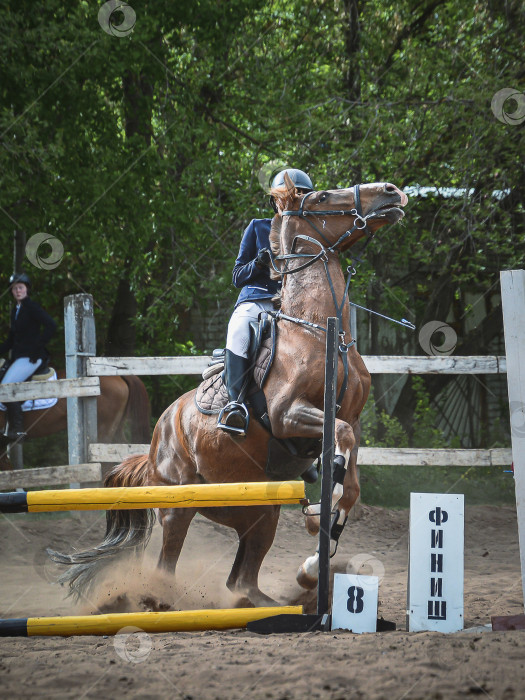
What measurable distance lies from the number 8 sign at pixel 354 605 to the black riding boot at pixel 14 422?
5391 mm

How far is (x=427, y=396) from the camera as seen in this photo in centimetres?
1198

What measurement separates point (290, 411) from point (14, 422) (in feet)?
15.6

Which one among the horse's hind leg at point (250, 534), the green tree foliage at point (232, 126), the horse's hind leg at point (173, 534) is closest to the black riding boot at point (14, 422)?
the green tree foliage at point (232, 126)

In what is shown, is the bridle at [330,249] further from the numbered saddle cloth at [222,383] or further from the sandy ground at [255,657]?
the sandy ground at [255,657]

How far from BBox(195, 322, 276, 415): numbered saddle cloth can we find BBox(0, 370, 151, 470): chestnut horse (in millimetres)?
3654

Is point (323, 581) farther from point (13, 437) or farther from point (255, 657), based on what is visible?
point (13, 437)

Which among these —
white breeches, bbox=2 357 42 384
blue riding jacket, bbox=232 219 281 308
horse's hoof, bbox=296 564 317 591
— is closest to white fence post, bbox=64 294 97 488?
white breeches, bbox=2 357 42 384

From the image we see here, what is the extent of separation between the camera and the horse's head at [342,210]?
15.3 ft

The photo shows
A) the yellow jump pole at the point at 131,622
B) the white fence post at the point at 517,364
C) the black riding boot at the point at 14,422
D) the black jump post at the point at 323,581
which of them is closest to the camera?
the yellow jump pole at the point at 131,622

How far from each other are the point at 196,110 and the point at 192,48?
0.86 metres

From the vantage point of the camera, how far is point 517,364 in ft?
13.8

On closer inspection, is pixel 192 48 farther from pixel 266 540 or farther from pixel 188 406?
pixel 266 540

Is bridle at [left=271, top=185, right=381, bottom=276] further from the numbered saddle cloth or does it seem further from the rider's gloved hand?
the numbered saddle cloth

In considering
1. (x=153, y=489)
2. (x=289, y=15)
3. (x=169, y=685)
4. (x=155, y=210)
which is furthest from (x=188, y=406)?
(x=289, y=15)
